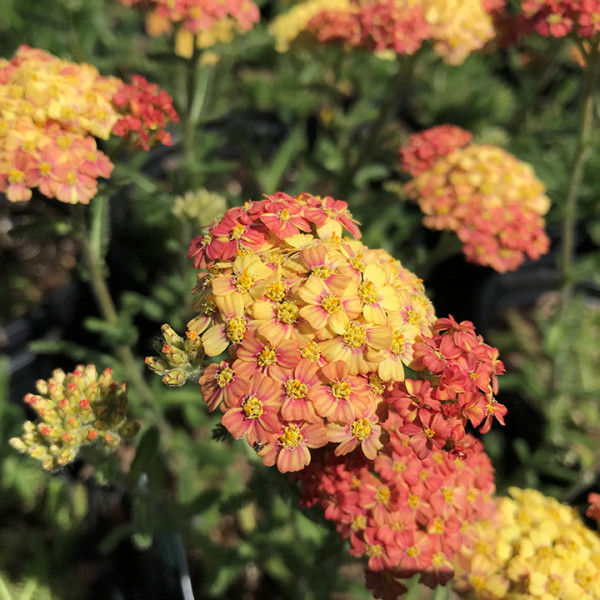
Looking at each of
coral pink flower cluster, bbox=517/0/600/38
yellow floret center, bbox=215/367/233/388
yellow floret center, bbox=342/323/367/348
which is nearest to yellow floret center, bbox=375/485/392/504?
yellow floret center, bbox=342/323/367/348

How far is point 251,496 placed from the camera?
2.03 m

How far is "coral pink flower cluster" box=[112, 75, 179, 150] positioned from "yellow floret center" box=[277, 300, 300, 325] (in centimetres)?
101

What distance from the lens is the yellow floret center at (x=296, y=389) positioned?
121 centimetres

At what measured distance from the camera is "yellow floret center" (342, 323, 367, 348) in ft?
4.09

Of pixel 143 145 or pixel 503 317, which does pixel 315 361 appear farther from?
pixel 503 317

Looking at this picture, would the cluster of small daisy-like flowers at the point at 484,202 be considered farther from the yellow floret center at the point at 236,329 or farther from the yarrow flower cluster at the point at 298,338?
the yellow floret center at the point at 236,329

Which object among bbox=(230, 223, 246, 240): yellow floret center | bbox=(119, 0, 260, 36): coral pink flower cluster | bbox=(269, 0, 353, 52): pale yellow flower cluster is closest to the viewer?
bbox=(230, 223, 246, 240): yellow floret center

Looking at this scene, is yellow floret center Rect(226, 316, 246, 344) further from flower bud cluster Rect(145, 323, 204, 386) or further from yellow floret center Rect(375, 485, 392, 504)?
yellow floret center Rect(375, 485, 392, 504)

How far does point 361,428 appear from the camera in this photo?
125 cm

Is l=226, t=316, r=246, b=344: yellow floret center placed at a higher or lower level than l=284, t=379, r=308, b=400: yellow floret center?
higher

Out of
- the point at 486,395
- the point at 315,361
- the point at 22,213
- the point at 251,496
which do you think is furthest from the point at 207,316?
the point at 22,213

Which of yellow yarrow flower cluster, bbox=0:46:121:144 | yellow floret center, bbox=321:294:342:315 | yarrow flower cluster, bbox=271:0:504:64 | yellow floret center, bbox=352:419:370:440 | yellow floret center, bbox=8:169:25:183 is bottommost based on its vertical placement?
yellow floret center, bbox=352:419:370:440

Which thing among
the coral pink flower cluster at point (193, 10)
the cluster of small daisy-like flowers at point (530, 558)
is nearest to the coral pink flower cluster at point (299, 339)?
the cluster of small daisy-like flowers at point (530, 558)

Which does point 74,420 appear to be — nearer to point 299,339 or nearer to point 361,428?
point 299,339
